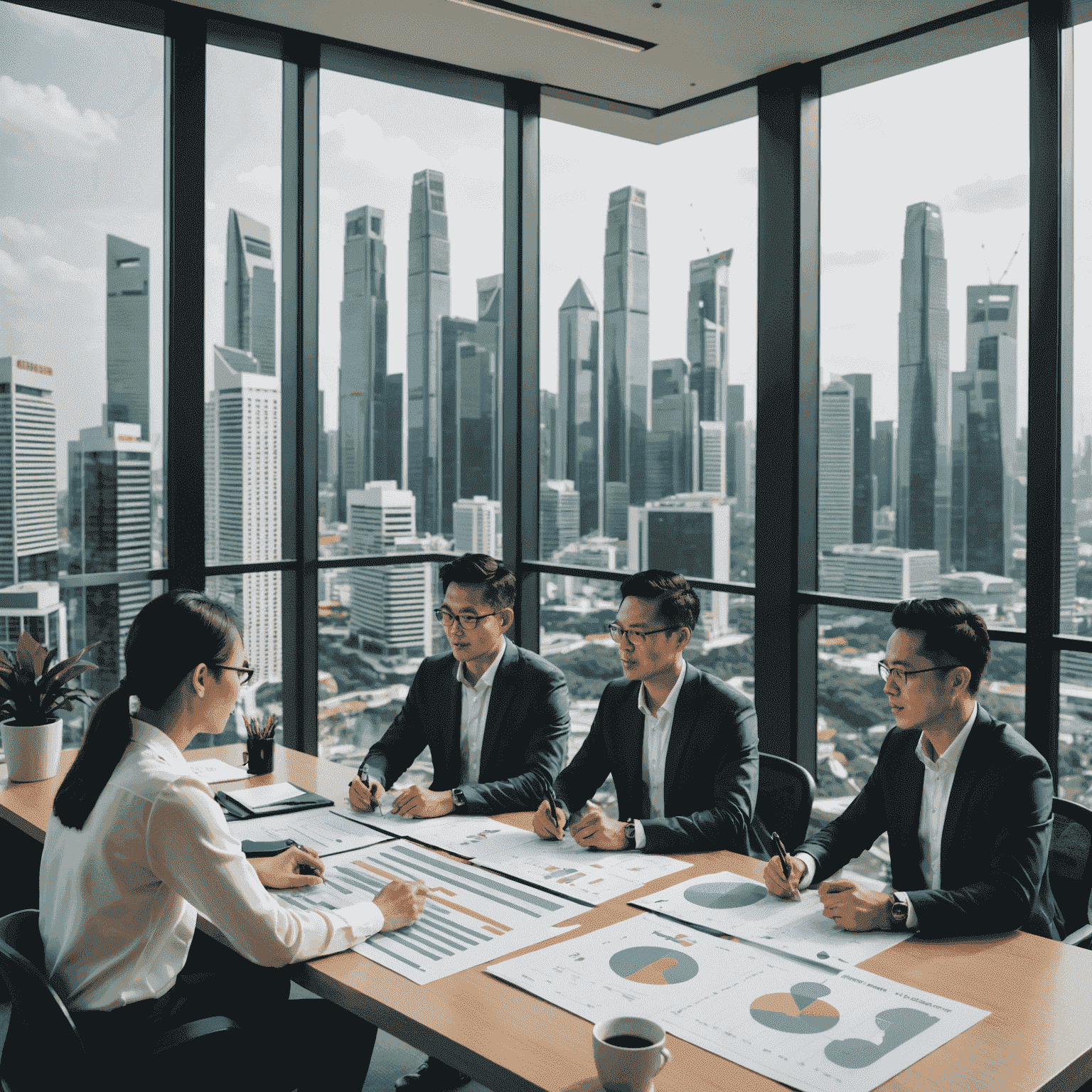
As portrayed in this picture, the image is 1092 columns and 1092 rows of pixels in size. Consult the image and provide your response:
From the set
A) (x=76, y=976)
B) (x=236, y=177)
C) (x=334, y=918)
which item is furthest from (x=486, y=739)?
(x=236, y=177)

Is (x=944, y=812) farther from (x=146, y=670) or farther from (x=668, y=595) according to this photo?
(x=146, y=670)

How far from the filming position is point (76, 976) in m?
1.70

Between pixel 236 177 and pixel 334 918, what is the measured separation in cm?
340

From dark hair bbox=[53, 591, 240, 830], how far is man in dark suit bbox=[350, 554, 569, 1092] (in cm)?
103

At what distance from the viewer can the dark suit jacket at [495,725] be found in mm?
2992

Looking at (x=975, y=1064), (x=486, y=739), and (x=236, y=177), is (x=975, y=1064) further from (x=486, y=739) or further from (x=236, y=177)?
(x=236, y=177)

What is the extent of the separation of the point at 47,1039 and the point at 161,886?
0.92 ft

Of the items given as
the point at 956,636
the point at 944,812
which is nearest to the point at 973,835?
Result: the point at 944,812

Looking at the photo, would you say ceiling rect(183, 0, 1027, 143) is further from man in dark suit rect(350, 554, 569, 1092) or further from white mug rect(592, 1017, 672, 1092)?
white mug rect(592, 1017, 672, 1092)

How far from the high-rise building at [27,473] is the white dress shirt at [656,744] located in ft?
8.15

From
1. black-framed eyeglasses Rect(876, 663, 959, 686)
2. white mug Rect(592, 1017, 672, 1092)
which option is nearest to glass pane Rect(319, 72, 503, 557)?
black-framed eyeglasses Rect(876, 663, 959, 686)

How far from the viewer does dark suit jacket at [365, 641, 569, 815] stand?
118 inches

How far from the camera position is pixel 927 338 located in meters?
3.68

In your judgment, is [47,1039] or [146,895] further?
[146,895]
